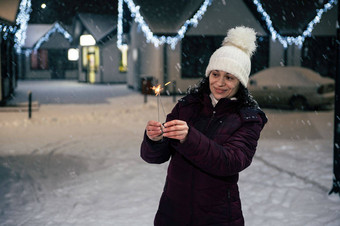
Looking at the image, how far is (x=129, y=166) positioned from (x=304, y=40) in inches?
711

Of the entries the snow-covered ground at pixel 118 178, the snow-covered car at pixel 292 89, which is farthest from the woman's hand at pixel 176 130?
the snow-covered car at pixel 292 89

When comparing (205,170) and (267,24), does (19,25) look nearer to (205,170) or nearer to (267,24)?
(267,24)

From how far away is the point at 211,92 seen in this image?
2545 millimetres

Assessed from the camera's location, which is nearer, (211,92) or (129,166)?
(211,92)

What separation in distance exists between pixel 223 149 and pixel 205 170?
0.20 m

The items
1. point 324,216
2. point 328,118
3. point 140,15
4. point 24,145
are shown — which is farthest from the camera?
point 140,15

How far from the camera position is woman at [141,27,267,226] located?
88.7 inches

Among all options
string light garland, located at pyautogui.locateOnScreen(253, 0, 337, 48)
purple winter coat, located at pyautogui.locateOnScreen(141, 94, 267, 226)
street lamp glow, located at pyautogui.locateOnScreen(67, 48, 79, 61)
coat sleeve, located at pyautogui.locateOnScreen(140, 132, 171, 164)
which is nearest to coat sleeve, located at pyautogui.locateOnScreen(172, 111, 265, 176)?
purple winter coat, located at pyautogui.locateOnScreen(141, 94, 267, 226)

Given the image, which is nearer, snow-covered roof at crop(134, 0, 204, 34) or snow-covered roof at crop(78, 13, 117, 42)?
snow-covered roof at crop(134, 0, 204, 34)

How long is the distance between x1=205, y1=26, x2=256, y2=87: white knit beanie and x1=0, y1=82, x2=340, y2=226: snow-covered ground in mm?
2733

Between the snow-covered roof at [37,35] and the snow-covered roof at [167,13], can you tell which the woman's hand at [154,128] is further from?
the snow-covered roof at [37,35]

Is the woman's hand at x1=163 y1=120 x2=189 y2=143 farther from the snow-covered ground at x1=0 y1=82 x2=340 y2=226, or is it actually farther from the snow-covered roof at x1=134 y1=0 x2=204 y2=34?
the snow-covered roof at x1=134 y1=0 x2=204 y2=34

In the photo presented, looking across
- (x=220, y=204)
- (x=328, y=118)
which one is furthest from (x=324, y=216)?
(x=328, y=118)

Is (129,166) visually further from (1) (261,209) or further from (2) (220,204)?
(2) (220,204)
